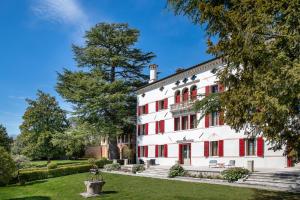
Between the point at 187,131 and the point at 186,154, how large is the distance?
2416 millimetres

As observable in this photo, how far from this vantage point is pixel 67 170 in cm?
3638

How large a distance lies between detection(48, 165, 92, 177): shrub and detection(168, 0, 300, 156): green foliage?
26.1 meters

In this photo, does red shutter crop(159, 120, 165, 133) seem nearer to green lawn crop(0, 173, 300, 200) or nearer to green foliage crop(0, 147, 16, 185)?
green lawn crop(0, 173, 300, 200)

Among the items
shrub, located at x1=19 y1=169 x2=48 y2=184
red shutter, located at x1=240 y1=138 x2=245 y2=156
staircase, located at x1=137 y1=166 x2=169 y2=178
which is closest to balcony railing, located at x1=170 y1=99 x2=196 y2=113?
staircase, located at x1=137 y1=166 x2=169 y2=178

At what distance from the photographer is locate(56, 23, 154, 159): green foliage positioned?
43.6 m

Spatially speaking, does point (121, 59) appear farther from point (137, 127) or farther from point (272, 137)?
point (272, 137)

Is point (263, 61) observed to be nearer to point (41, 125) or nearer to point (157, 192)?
point (157, 192)

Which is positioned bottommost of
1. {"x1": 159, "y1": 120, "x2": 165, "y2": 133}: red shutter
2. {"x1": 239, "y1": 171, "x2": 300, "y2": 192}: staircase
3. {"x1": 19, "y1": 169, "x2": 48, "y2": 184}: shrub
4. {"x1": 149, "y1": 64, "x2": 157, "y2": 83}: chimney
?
{"x1": 19, "y1": 169, "x2": 48, "y2": 184}: shrub

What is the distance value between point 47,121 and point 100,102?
18443 mm

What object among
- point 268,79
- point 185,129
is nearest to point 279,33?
point 268,79

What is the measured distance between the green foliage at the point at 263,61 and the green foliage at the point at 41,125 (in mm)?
46864

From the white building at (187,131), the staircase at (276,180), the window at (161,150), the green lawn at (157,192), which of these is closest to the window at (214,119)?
the white building at (187,131)

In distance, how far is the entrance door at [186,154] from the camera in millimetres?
36469

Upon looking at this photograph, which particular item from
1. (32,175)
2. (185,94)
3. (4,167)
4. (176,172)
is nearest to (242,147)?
(176,172)
